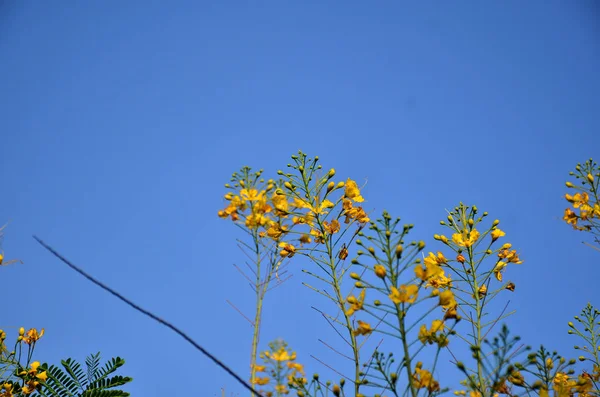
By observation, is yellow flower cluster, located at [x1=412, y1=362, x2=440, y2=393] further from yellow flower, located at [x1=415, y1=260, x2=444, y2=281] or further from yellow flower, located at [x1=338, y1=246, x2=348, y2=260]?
yellow flower, located at [x1=338, y1=246, x2=348, y2=260]

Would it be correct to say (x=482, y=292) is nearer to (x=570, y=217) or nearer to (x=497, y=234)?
(x=497, y=234)

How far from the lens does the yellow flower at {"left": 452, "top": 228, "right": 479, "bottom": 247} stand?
409 cm

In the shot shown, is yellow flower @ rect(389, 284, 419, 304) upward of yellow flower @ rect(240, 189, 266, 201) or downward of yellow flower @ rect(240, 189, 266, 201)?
downward

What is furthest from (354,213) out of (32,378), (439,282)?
(32,378)

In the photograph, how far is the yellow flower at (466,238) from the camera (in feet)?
13.4

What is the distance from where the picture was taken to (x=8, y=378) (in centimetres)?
396

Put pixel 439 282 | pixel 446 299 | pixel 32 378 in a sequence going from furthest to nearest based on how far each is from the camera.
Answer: pixel 32 378
pixel 439 282
pixel 446 299

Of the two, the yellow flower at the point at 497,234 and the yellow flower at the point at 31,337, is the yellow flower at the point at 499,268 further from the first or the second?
the yellow flower at the point at 31,337

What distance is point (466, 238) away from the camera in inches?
164

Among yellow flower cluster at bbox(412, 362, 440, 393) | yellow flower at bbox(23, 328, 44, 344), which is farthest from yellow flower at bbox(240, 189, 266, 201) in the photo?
yellow flower at bbox(23, 328, 44, 344)

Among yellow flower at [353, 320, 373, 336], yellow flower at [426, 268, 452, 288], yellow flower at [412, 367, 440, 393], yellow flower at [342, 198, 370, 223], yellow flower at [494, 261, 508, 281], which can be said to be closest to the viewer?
yellow flower at [412, 367, 440, 393]

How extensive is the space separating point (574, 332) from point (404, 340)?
3.72m

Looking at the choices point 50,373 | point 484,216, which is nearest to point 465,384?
point 484,216

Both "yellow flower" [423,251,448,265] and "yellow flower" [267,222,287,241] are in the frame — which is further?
"yellow flower" [423,251,448,265]
